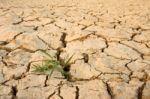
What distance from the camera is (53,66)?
5.88ft

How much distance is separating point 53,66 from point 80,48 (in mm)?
363

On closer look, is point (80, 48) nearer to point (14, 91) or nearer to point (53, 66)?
point (53, 66)

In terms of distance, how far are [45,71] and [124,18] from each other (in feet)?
4.38

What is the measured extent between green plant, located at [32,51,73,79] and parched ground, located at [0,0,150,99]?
0.04m

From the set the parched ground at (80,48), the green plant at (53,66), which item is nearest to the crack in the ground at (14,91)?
the parched ground at (80,48)

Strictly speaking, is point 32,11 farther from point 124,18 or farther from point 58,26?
point 124,18

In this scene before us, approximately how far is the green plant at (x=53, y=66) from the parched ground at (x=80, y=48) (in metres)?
0.04

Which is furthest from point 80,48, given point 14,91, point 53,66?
point 14,91

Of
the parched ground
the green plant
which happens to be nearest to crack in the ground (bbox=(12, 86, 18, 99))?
the parched ground

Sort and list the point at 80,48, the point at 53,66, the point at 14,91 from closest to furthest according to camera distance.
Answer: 1. the point at 14,91
2. the point at 53,66
3. the point at 80,48

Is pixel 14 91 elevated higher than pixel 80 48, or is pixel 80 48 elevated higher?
pixel 80 48

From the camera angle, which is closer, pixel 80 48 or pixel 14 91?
pixel 14 91

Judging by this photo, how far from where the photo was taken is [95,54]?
1.98m

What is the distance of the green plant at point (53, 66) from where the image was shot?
1739 mm
